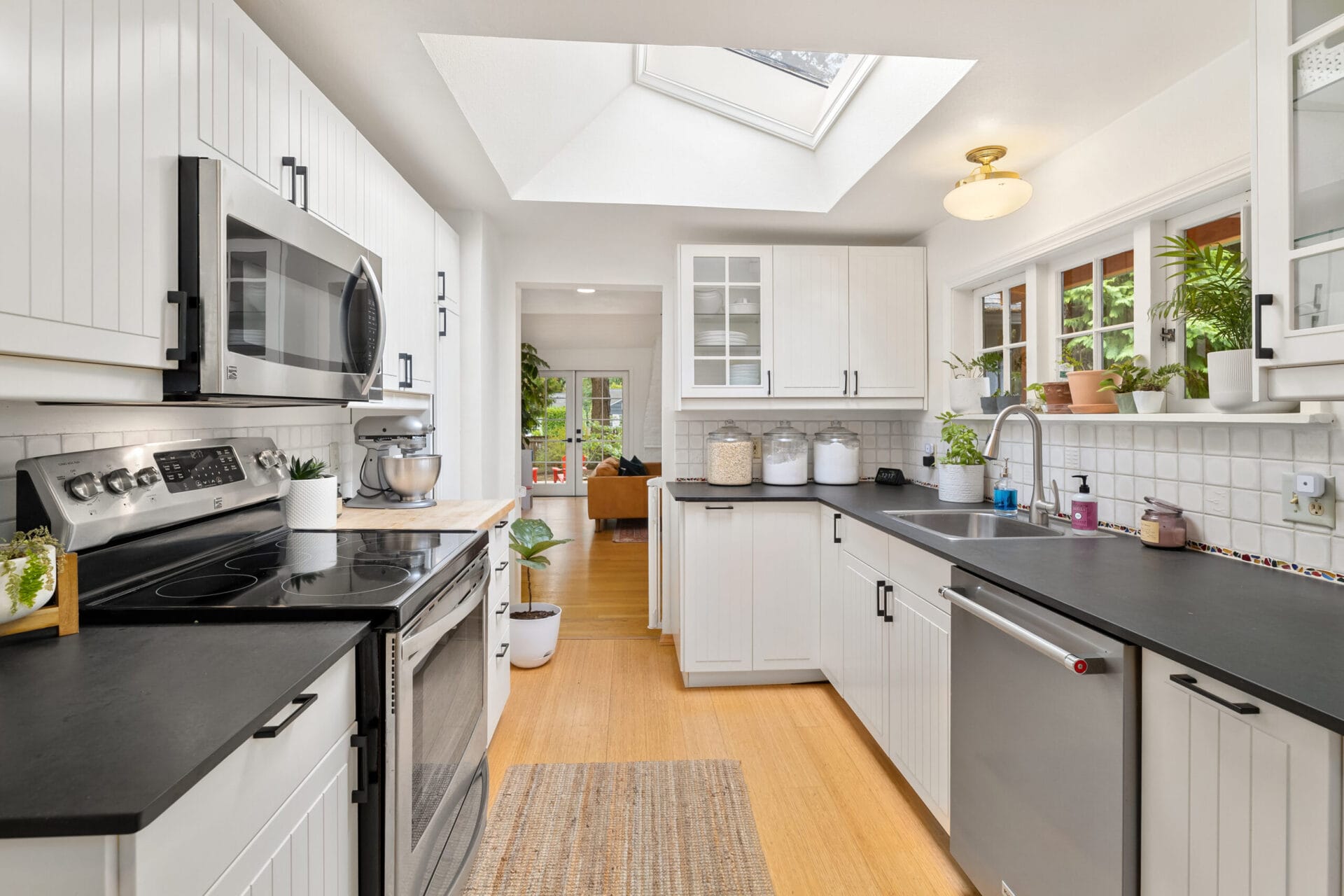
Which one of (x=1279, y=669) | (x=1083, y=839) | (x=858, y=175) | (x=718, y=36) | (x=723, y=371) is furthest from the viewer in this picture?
(x=723, y=371)

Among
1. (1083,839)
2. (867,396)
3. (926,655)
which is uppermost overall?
(867,396)

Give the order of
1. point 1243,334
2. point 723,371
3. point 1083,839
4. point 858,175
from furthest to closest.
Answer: point 723,371, point 858,175, point 1243,334, point 1083,839

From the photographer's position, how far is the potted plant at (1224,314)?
5.09 ft

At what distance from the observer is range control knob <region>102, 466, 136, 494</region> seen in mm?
1362

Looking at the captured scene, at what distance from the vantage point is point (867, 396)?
3.35 meters

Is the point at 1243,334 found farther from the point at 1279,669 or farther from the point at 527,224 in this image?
the point at 527,224

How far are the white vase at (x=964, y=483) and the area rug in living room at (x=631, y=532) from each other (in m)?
3.41

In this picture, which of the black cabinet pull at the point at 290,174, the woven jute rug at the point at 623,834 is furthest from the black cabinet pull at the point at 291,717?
the black cabinet pull at the point at 290,174

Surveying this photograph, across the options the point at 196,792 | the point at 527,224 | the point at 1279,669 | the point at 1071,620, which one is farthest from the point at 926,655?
the point at 527,224

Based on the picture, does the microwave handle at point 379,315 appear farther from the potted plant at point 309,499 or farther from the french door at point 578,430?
the french door at point 578,430

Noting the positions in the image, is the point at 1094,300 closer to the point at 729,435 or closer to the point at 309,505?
the point at 729,435

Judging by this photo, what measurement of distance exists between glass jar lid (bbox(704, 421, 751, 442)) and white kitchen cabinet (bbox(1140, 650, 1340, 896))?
7.80 ft

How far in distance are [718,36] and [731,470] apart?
6.68 ft

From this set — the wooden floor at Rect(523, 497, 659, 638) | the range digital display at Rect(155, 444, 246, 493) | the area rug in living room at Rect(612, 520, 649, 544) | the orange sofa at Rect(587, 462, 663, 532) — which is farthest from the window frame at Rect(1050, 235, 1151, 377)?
the orange sofa at Rect(587, 462, 663, 532)
